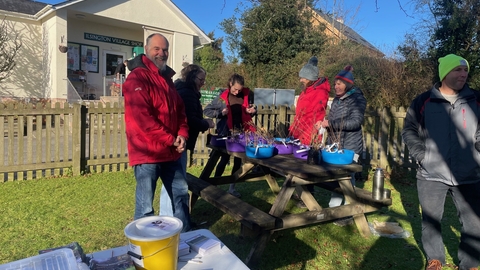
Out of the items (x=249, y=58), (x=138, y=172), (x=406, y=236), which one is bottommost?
(x=406, y=236)

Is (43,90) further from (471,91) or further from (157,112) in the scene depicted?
(471,91)

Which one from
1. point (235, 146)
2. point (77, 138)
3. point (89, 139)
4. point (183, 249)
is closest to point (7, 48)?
point (89, 139)

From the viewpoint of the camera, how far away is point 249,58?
23141 mm

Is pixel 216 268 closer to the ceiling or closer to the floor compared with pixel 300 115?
closer to the floor

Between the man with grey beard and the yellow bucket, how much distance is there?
1453mm

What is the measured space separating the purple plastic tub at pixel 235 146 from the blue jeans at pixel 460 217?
189 centimetres

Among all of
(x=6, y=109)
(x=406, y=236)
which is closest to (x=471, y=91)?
(x=406, y=236)

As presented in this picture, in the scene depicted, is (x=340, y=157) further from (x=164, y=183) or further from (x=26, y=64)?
(x=26, y=64)

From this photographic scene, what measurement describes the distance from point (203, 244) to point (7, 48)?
16017 millimetres

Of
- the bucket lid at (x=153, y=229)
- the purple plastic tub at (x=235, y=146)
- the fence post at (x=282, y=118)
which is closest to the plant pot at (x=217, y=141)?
the purple plastic tub at (x=235, y=146)

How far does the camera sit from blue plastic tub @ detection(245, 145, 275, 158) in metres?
3.73

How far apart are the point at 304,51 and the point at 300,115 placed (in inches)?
750

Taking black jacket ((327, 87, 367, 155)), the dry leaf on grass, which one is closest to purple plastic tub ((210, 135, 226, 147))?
black jacket ((327, 87, 367, 155))

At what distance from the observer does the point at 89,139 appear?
6852 millimetres
